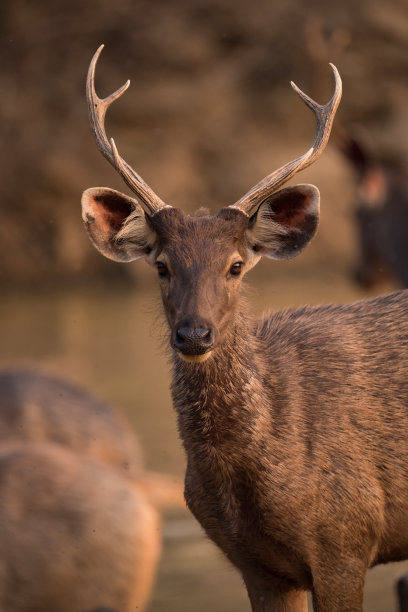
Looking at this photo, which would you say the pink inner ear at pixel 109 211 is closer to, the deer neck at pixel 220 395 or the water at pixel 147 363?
the water at pixel 147 363

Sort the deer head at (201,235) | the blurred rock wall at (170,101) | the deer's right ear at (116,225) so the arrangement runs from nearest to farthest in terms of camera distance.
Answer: the deer head at (201,235)
the deer's right ear at (116,225)
the blurred rock wall at (170,101)

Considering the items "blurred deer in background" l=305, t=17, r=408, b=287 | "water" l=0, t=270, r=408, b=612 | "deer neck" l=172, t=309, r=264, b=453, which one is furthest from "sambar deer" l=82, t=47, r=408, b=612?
"blurred deer in background" l=305, t=17, r=408, b=287

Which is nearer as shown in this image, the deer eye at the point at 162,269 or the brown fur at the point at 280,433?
the brown fur at the point at 280,433

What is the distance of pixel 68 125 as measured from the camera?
18.5 m

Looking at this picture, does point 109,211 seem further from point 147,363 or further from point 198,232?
point 147,363

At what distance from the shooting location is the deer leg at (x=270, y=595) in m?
3.92

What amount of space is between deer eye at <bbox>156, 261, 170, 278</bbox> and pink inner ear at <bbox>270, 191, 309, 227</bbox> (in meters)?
0.45

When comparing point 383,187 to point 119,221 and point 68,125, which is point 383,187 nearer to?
point 119,221

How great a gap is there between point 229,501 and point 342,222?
45.5 feet

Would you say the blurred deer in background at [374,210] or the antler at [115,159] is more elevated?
the blurred deer in background at [374,210]

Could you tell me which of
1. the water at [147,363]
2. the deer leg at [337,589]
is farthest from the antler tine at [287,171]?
the deer leg at [337,589]

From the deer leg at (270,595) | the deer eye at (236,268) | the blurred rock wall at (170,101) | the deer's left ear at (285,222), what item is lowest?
the deer leg at (270,595)

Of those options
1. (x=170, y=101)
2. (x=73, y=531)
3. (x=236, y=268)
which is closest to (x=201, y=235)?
(x=236, y=268)

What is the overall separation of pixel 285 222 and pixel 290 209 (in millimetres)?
50
